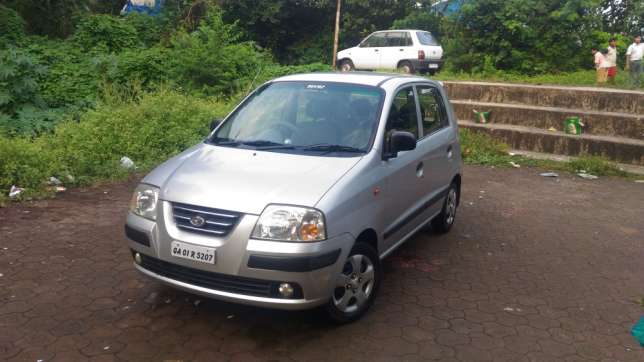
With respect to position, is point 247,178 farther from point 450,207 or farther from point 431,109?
point 450,207

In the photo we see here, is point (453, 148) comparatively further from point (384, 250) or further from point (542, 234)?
point (384, 250)

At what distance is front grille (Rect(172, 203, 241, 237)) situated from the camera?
3.68m

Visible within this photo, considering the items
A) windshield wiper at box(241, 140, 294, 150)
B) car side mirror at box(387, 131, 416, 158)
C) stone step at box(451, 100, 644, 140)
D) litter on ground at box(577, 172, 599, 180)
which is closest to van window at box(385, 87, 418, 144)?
car side mirror at box(387, 131, 416, 158)

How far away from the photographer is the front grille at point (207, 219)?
3676 millimetres

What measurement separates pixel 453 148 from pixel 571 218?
2.09 m

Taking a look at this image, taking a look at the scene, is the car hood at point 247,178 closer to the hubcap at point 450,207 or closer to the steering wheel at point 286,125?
the steering wheel at point 286,125

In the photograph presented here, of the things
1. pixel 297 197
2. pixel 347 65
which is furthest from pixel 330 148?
pixel 347 65

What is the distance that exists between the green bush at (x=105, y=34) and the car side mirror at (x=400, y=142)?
14.6m

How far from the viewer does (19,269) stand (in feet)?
16.6

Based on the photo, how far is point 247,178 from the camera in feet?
13.0

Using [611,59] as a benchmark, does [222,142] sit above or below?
below

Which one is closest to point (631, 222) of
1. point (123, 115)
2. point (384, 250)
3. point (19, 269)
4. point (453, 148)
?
point (453, 148)

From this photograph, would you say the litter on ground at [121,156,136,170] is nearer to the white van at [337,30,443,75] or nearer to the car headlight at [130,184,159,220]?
the car headlight at [130,184,159,220]

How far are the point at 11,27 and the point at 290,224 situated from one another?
15986mm
